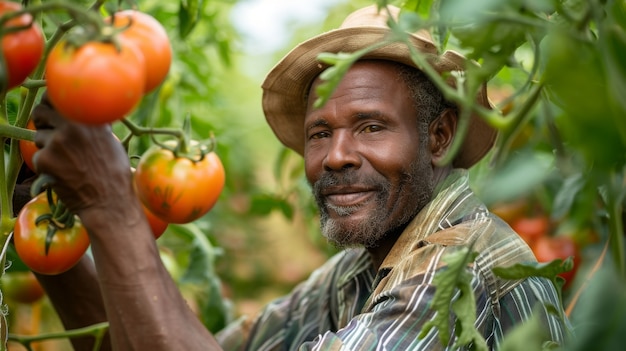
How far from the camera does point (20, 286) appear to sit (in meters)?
1.76

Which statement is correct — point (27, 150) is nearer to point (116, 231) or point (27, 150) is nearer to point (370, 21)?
point (116, 231)

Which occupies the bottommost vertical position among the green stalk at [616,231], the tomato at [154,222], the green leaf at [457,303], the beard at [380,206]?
the beard at [380,206]

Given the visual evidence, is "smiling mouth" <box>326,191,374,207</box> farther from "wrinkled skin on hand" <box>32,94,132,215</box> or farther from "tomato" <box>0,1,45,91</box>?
"tomato" <box>0,1,45,91</box>

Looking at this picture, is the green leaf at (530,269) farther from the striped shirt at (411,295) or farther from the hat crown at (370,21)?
the hat crown at (370,21)

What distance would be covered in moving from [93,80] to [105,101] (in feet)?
0.08

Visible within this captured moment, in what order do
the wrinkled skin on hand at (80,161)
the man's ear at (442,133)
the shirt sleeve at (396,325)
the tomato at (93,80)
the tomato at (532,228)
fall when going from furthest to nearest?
1. the tomato at (532,228)
2. the man's ear at (442,133)
3. the shirt sleeve at (396,325)
4. the wrinkled skin on hand at (80,161)
5. the tomato at (93,80)

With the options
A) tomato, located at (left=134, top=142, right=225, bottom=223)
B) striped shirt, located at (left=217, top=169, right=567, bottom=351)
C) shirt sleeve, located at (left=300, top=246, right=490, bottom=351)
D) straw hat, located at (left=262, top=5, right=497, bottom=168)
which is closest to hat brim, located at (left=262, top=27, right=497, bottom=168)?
straw hat, located at (left=262, top=5, right=497, bottom=168)

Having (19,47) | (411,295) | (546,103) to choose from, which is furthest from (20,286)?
(546,103)

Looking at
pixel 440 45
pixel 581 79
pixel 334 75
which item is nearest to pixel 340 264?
pixel 440 45

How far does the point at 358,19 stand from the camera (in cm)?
168

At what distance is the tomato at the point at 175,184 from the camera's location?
0.87 m

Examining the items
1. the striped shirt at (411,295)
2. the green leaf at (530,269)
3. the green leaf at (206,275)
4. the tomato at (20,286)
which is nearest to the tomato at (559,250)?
the striped shirt at (411,295)

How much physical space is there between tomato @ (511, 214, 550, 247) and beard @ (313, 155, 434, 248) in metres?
0.49

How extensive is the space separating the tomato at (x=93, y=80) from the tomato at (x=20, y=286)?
112 cm
